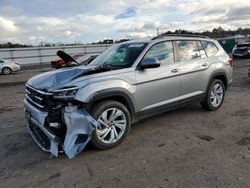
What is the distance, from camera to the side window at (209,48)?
246 inches

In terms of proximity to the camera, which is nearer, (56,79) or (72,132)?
(72,132)

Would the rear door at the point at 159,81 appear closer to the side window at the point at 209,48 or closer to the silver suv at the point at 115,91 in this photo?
the silver suv at the point at 115,91

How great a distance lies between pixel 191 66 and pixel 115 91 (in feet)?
6.93

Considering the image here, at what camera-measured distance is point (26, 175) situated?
371cm

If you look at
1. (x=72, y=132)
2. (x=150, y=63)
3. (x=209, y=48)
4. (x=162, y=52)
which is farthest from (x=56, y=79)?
(x=209, y=48)

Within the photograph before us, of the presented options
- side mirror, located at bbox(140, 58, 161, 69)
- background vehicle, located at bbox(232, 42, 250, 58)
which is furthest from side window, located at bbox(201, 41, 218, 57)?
background vehicle, located at bbox(232, 42, 250, 58)

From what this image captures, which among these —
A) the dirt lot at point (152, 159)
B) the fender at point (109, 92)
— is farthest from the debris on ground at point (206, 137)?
the fender at point (109, 92)

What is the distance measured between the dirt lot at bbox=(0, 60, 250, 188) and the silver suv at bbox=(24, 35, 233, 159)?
10.9 inches

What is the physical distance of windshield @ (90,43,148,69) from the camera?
195 inches

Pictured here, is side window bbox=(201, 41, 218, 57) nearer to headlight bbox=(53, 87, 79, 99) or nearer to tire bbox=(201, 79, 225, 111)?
tire bbox=(201, 79, 225, 111)

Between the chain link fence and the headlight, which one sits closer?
the headlight

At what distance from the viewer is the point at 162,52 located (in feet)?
17.4

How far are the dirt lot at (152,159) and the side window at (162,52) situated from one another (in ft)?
4.48

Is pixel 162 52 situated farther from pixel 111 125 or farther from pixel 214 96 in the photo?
pixel 214 96
